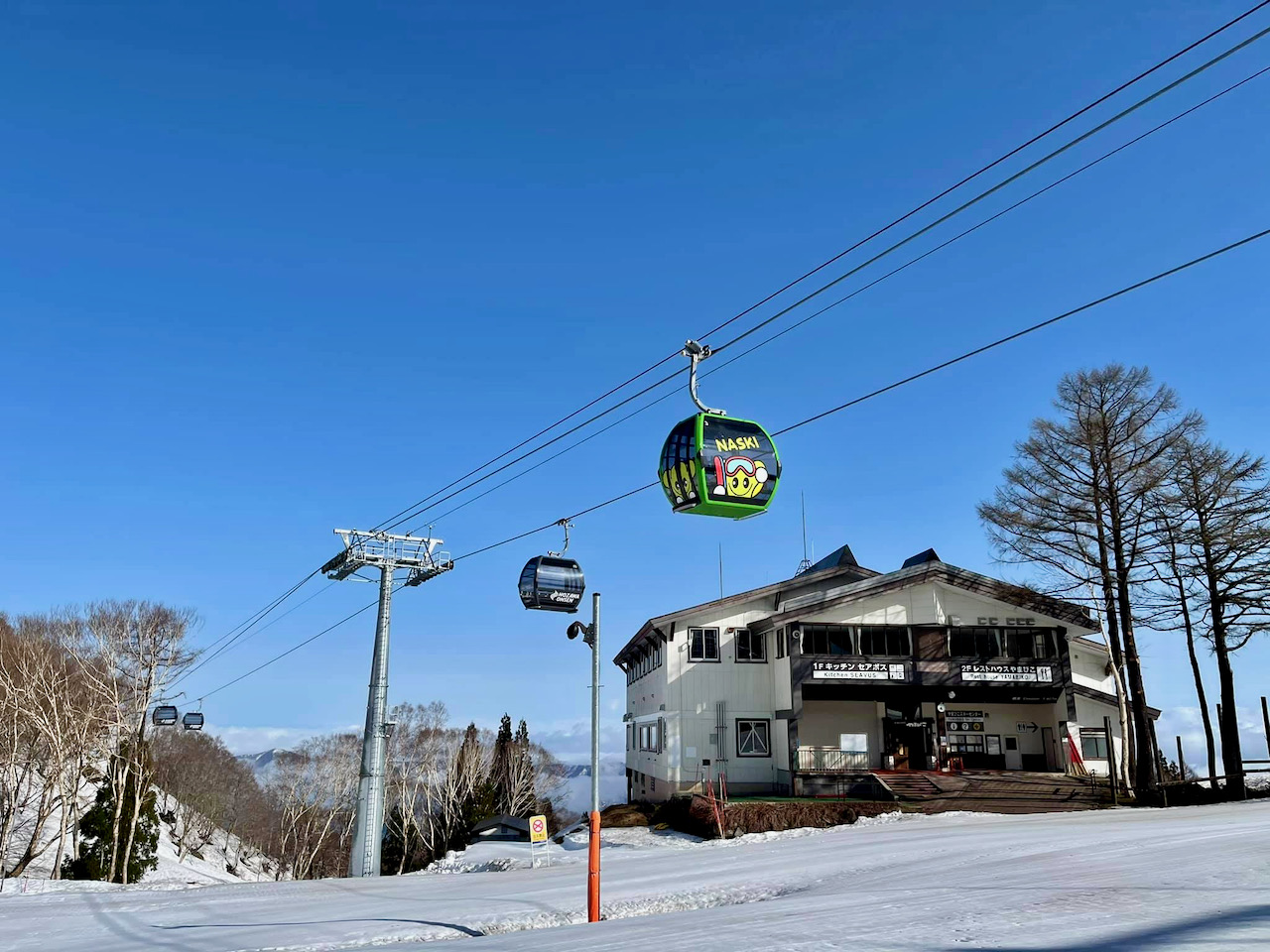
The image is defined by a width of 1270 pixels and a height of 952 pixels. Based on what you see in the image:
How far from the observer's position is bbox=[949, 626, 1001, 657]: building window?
1471 inches

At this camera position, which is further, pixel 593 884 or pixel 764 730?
pixel 764 730

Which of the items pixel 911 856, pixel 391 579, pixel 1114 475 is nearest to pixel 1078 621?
pixel 1114 475

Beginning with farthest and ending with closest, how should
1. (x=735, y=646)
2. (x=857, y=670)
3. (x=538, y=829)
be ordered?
1. (x=735, y=646)
2. (x=857, y=670)
3. (x=538, y=829)

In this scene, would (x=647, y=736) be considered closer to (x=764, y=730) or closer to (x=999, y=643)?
(x=764, y=730)

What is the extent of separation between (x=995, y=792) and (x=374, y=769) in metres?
20.5

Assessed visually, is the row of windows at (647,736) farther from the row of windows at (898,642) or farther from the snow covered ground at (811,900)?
the snow covered ground at (811,900)

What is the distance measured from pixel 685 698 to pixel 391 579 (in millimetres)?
13668

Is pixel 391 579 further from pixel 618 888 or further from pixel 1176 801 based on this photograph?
pixel 1176 801

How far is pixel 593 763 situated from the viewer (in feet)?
50.3

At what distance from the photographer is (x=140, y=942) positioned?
43.2 feet

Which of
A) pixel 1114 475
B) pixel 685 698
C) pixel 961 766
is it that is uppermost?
pixel 1114 475

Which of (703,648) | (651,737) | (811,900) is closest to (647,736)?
(651,737)

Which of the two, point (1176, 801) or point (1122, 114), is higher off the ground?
point (1122, 114)

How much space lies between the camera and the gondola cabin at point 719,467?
14.4m
